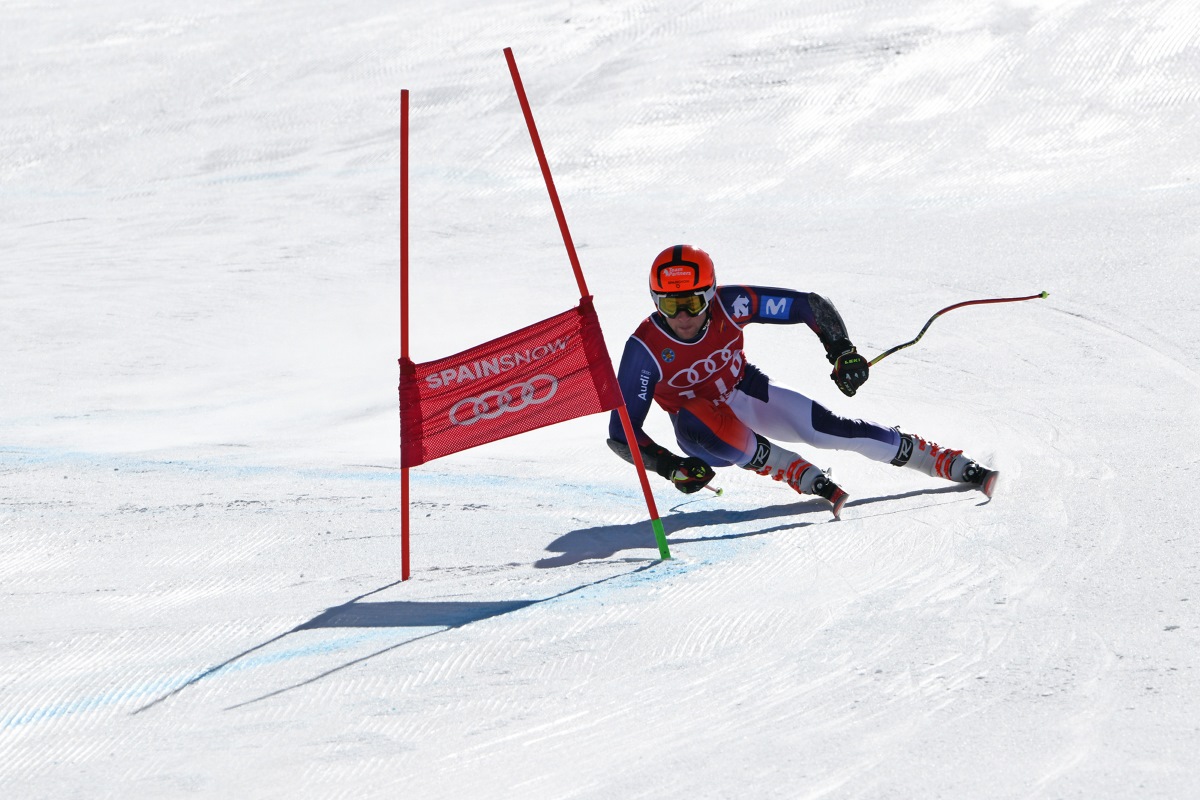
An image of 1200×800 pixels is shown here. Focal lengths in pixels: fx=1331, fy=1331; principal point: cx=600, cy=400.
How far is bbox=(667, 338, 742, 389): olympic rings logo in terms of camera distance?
6.43 m

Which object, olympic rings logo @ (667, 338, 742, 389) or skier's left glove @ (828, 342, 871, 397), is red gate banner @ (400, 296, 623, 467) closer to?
olympic rings logo @ (667, 338, 742, 389)

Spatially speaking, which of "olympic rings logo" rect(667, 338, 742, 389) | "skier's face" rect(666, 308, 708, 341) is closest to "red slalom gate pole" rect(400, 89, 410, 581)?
"skier's face" rect(666, 308, 708, 341)

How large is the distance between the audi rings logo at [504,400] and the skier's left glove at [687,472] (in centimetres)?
82

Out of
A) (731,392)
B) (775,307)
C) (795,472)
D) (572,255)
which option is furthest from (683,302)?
(572,255)

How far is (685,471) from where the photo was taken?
19.4 ft

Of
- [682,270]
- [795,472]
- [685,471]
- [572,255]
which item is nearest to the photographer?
[572,255]

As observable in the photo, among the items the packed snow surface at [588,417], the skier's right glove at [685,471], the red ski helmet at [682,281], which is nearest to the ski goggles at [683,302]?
the red ski helmet at [682,281]

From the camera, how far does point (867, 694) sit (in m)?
3.72

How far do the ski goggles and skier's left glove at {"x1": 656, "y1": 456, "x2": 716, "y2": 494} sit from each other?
2.28 feet

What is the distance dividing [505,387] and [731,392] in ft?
5.39

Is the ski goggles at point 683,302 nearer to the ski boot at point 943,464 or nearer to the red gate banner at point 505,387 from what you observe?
the red gate banner at point 505,387

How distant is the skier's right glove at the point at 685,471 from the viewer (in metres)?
5.92

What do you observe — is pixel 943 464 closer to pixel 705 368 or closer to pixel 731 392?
pixel 731 392

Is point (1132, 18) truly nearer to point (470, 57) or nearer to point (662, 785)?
point (470, 57)
